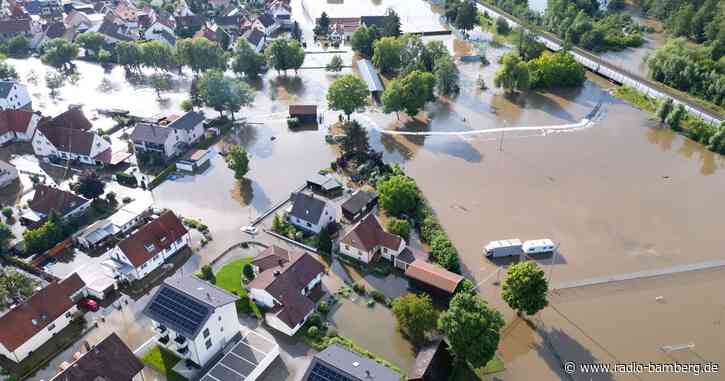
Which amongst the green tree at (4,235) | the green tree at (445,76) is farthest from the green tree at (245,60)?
the green tree at (4,235)

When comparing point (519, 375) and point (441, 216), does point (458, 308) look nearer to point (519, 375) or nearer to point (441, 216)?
point (519, 375)

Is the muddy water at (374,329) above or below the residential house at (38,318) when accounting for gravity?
below

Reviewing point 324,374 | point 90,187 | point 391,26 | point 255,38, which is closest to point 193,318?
point 324,374

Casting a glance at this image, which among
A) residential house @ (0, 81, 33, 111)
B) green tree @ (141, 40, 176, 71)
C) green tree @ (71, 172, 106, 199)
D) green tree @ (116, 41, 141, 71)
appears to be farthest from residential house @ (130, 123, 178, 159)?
green tree @ (116, 41, 141, 71)

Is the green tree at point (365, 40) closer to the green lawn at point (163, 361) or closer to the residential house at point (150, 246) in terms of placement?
the residential house at point (150, 246)

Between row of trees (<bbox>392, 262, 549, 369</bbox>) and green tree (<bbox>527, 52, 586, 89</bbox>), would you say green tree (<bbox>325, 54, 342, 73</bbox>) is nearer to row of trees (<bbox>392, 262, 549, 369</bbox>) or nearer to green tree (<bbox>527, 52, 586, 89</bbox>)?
green tree (<bbox>527, 52, 586, 89</bbox>)

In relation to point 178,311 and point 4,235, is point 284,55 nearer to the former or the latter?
point 4,235
